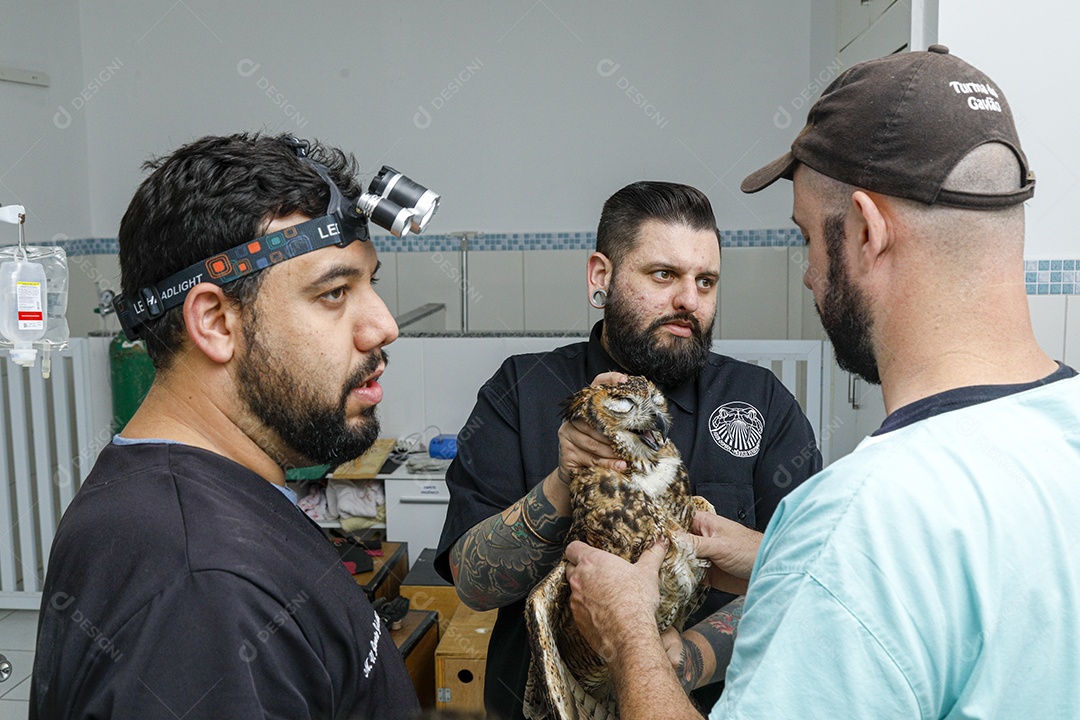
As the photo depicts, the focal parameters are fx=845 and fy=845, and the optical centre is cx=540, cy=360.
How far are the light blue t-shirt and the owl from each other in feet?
2.04

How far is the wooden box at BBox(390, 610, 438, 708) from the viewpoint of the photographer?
2770 mm

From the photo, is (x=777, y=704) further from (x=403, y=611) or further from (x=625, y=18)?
(x=625, y=18)

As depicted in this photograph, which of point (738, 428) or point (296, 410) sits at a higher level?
point (296, 410)

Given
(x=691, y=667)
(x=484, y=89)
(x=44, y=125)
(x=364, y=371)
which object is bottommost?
(x=691, y=667)

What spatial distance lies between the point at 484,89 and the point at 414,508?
8.73 feet

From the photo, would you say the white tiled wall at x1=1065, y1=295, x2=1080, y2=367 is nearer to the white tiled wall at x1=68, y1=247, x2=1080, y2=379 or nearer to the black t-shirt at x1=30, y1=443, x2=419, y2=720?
the black t-shirt at x1=30, y1=443, x2=419, y2=720

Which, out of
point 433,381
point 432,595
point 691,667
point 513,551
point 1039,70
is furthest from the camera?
point 433,381

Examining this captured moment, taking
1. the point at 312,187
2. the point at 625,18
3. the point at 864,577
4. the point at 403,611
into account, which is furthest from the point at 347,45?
the point at 864,577

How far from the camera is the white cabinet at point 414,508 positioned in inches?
141

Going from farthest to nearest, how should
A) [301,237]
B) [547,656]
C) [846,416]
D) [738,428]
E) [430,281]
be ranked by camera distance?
[430,281] < [846,416] < [738,428] < [547,656] < [301,237]

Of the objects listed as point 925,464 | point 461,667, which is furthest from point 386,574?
point 925,464

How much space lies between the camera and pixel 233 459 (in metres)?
1.14

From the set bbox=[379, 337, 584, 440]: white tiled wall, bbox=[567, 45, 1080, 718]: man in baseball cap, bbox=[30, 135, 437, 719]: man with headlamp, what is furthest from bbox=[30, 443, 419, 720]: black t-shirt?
bbox=[379, 337, 584, 440]: white tiled wall

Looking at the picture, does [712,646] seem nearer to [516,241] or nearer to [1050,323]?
[1050,323]
